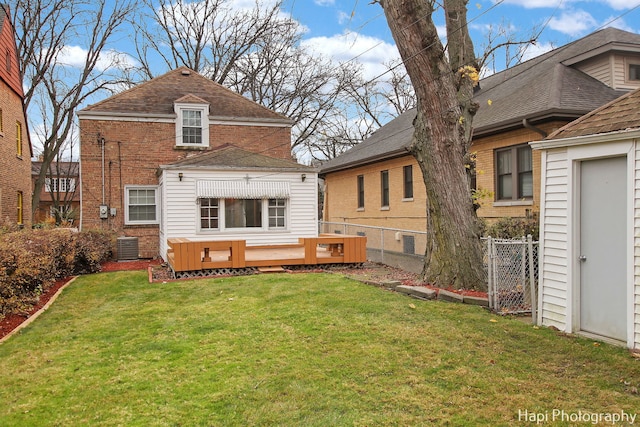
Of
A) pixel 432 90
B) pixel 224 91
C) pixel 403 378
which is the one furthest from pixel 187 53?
pixel 403 378

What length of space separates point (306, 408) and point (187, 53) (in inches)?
1299

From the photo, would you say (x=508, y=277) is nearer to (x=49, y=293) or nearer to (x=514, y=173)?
(x=514, y=173)

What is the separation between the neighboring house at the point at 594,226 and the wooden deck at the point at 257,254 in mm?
6967

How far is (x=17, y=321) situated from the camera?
7805 mm

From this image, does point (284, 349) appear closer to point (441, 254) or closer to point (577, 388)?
point (577, 388)

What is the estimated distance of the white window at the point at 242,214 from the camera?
15.4m

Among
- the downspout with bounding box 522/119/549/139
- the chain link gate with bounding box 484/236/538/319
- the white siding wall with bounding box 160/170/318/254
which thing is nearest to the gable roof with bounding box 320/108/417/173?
the white siding wall with bounding box 160/170/318/254

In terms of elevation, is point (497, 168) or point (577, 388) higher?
point (497, 168)

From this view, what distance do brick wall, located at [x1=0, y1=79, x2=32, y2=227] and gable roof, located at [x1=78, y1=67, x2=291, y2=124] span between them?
340cm

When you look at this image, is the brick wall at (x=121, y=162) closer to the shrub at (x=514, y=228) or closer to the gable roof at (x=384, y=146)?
the gable roof at (x=384, y=146)

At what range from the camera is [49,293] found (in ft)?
33.9

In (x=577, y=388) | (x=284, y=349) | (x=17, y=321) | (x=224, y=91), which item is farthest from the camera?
(x=224, y=91)

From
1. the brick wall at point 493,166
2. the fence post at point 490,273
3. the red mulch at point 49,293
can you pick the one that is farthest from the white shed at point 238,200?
the fence post at point 490,273

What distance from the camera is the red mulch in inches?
296
